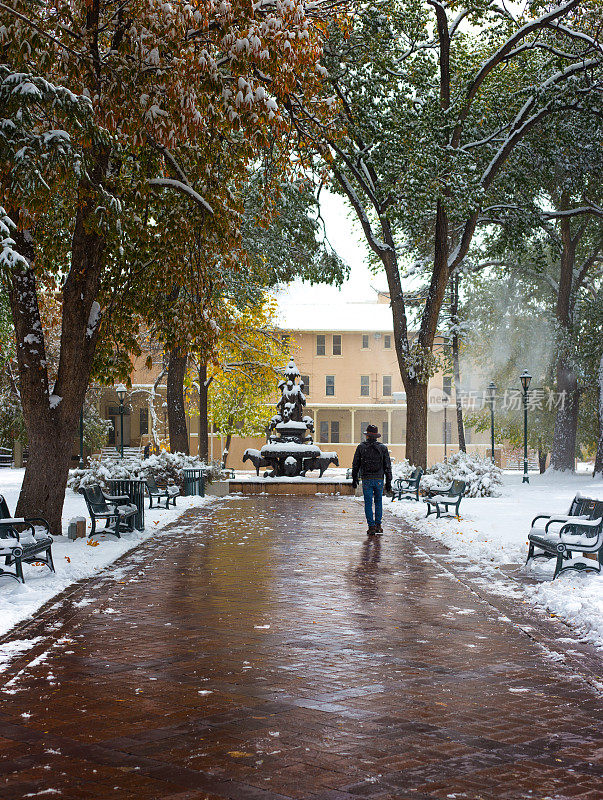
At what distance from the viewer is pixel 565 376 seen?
35.1m

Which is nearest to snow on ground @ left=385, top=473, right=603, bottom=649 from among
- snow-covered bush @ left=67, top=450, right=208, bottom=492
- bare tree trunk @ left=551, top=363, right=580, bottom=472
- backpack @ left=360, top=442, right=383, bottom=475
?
backpack @ left=360, top=442, right=383, bottom=475

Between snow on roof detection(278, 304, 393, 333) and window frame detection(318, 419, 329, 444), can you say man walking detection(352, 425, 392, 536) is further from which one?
window frame detection(318, 419, 329, 444)

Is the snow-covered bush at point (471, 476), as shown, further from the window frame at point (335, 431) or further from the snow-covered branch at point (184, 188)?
the window frame at point (335, 431)

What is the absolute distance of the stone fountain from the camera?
2736cm

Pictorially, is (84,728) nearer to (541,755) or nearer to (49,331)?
(541,755)

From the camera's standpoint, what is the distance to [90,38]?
10.5m

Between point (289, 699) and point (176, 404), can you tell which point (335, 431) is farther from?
point (289, 699)

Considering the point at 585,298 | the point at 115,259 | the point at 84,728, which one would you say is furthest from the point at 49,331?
the point at 84,728

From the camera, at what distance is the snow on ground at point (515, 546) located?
8344 millimetres

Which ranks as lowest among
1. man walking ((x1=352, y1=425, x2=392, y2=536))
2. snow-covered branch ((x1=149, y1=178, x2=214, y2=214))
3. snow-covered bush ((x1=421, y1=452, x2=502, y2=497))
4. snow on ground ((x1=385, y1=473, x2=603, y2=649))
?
snow on ground ((x1=385, y1=473, x2=603, y2=649))

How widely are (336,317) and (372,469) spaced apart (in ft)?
150

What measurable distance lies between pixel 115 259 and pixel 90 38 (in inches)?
171

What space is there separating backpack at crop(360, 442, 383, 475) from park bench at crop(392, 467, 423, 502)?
24.3ft

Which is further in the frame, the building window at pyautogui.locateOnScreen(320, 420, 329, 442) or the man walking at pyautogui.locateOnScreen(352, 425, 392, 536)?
the building window at pyautogui.locateOnScreen(320, 420, 329, 442)
